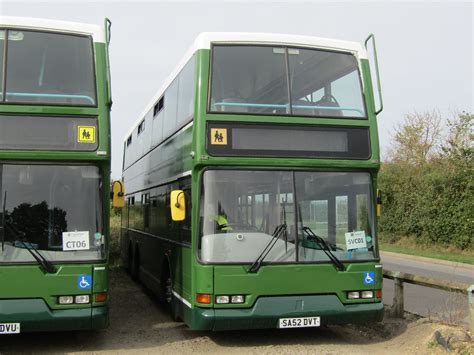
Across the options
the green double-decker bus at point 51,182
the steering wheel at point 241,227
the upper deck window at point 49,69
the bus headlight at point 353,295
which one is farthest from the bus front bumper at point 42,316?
the bus headlight at point 353,295

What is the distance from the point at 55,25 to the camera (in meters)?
7.79

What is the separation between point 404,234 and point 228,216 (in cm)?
2157

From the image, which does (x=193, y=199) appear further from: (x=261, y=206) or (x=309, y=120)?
(x=309, y=120)

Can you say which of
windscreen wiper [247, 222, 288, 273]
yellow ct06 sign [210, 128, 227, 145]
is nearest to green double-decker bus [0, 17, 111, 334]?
yellow ct06 sign [210, 128, 227, 145]

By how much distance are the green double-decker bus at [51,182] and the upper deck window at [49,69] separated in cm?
1

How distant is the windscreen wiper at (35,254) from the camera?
7160mm

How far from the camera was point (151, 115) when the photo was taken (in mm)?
12711

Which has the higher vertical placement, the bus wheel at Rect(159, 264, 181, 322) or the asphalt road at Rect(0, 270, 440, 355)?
the bus wheel at Rect(159, 264, 181, 322)

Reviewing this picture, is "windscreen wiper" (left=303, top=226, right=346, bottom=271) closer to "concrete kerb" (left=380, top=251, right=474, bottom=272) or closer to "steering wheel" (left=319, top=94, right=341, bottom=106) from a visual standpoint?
"steering wheel" (left=319, top=94, right=341, bottom=106)

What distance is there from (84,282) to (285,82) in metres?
3.85

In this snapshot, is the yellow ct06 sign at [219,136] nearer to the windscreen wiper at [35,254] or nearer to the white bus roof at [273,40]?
the white bus roof at [273,40]

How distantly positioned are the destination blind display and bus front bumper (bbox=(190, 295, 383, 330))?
198 centimetres

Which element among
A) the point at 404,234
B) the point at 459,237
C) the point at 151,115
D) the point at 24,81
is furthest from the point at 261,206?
the point at 404,234

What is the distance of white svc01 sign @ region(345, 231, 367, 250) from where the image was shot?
Answer: 25.9 ft
